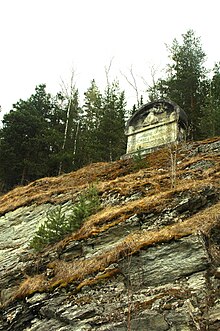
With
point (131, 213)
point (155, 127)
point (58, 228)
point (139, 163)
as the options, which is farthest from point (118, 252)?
point (155, 127)

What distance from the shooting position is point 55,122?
87.1 feet

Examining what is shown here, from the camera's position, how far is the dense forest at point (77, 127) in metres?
21.7

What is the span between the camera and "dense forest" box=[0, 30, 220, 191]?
21719 mm

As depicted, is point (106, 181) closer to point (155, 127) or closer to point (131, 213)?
point (155, 127)

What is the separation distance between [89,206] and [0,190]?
14.5 m

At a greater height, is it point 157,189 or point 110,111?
point 110,111

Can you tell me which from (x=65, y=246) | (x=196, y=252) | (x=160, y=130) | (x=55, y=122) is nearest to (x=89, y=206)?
(x=65, y=246)

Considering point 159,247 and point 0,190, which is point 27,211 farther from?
point 0,190

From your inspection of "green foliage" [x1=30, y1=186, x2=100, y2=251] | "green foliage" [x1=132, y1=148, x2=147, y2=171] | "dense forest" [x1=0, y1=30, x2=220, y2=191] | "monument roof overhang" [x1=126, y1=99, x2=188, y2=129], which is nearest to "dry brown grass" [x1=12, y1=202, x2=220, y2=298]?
"green foliage" [x1=30, y1=186, x2=100, y2=251]

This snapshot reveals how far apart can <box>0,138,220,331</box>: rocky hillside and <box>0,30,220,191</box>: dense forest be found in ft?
39.0

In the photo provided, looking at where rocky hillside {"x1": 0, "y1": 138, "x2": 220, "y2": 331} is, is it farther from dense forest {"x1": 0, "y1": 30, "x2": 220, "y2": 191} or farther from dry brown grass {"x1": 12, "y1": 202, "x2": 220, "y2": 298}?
dense forest {"x1": 0, "y1": 30, "x2": 220, "y2": 191}

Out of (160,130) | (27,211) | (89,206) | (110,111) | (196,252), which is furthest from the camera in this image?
(110,111)

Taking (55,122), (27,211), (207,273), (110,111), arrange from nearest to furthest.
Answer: (207,273) < (27,211) < (110,111) < (55,122)

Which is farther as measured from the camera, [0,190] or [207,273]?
[0,190]
